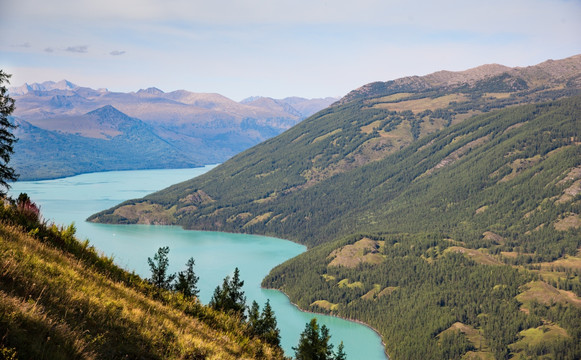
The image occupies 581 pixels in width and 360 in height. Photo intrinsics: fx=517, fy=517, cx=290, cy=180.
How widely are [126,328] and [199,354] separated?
2719mm

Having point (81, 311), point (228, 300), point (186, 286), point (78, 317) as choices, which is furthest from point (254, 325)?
point (78, 317)

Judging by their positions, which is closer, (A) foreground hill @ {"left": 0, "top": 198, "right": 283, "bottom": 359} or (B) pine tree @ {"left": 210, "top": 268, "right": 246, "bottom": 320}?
(A) foreground hill @ {"left": 0, "top": 198, "right": 283, "bottom": 359}

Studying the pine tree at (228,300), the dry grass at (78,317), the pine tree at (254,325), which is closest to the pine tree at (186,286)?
the pine tree at (228,300)

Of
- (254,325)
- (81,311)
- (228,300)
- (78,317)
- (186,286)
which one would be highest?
(81,311)

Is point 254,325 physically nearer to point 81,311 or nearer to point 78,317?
point 81,311

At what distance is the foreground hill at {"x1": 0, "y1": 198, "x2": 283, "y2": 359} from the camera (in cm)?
1245

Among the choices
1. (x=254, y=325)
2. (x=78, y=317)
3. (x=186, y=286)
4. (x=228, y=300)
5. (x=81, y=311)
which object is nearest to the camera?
(x=78, y=317)

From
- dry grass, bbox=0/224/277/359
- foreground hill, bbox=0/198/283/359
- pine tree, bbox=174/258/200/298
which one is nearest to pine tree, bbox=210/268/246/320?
pine tree, bbox=174/258/200/298

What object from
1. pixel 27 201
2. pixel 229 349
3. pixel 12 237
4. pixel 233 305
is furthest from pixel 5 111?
pixel 229 349

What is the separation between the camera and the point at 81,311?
49.0 feet

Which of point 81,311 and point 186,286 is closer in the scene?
point 81,311

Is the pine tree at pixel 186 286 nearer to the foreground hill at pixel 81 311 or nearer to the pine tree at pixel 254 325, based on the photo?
the pine tree at pixel 254 325

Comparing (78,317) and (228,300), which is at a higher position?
(78,317)

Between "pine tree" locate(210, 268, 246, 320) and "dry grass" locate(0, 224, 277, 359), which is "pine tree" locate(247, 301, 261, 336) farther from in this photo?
"dry grass" locate(0, 224, 277, 359)
